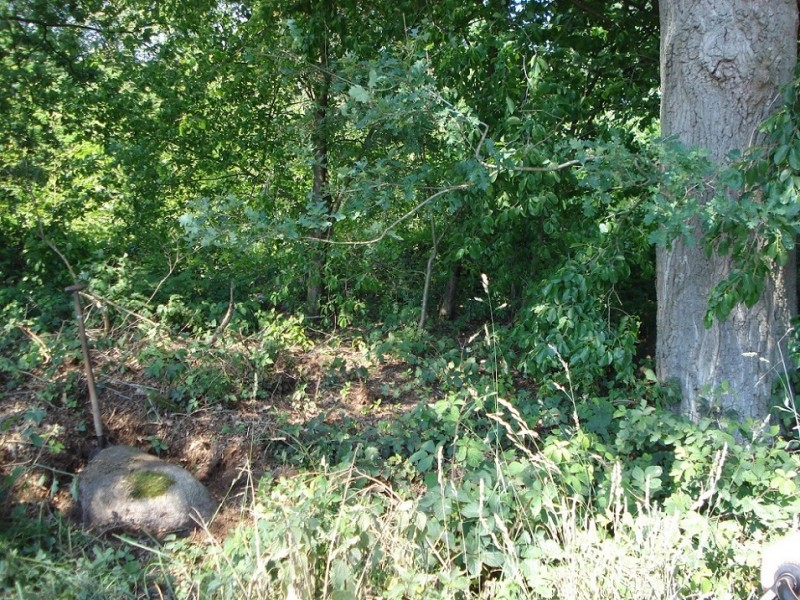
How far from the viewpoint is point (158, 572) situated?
12.8 feet

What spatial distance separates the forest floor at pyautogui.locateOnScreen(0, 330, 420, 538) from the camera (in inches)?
197

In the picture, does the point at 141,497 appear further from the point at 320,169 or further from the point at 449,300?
the point at 449,300

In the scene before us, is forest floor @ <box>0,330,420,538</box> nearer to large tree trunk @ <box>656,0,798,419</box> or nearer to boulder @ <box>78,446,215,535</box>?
boulder @ <box>78,446,215,535</box>

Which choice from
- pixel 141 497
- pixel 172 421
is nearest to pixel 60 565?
pixel 141 497

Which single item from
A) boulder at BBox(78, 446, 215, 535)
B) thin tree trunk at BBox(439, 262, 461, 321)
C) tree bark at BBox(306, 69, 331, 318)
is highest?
tree bark at BBox(306, 69, 331, 318)

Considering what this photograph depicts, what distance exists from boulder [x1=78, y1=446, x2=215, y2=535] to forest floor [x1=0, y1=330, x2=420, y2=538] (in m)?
0.14

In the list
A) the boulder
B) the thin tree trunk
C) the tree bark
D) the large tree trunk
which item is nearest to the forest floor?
the boulder

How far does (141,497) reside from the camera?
4707mm

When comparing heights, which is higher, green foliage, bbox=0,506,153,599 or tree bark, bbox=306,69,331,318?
tree bark, bbox=306,69,331,318

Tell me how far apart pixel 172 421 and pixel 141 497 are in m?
1.17

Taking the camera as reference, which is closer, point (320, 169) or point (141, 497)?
point (141, 497)

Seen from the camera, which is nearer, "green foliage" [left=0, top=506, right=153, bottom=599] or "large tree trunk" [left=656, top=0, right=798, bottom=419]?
"green foliage" [left=0, top=506, right=153, bottom=599]

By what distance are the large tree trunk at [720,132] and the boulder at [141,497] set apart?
3.36 m

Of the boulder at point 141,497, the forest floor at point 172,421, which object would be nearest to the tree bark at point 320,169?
the forest floor at point 172,421
